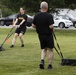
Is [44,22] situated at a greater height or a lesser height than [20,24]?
greater

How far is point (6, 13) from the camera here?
56.7m

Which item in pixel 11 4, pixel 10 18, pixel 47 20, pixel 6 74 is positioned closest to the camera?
pixel 6 74

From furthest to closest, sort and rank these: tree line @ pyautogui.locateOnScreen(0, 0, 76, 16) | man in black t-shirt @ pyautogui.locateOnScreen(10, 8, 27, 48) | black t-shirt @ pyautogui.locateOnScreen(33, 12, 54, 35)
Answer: tree line @ pyautogui.locateOnScreen(0, 0, 76, 16) < man in black t-shirt @ pyautogui.locateOnScreen(10, 8, 27, 48) < black t-shirt @ pyautogui.locateOnScreen(33, 12, 54, 35)

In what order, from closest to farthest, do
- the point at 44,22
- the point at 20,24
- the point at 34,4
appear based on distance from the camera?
the point at 44,22 → the point at 20,24 → the point at 34,4

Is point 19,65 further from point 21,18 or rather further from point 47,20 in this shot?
point 21,18

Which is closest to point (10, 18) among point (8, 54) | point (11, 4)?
point (11, 4)

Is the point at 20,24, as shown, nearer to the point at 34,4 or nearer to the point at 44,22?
the point at 44,22

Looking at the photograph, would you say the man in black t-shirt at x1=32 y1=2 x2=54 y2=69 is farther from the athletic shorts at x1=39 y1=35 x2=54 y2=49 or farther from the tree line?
the tree line

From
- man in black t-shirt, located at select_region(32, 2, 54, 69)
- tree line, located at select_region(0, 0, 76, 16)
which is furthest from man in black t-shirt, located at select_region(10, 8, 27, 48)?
tree line, located at select_region(0, 0, 76, 16)

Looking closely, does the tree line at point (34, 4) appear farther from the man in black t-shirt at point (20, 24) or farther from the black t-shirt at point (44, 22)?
the black t-shirt at point (44, 22)

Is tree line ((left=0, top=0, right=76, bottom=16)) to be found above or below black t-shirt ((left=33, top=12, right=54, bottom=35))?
below

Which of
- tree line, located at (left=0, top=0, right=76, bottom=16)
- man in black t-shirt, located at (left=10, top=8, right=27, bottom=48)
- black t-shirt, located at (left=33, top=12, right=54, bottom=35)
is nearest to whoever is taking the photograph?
black t-shirt, located at (left=33, top=12, right=54, bottom=35)

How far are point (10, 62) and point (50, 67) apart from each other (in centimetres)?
180

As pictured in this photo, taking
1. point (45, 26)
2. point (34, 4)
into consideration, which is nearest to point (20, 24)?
point (45, 26)
